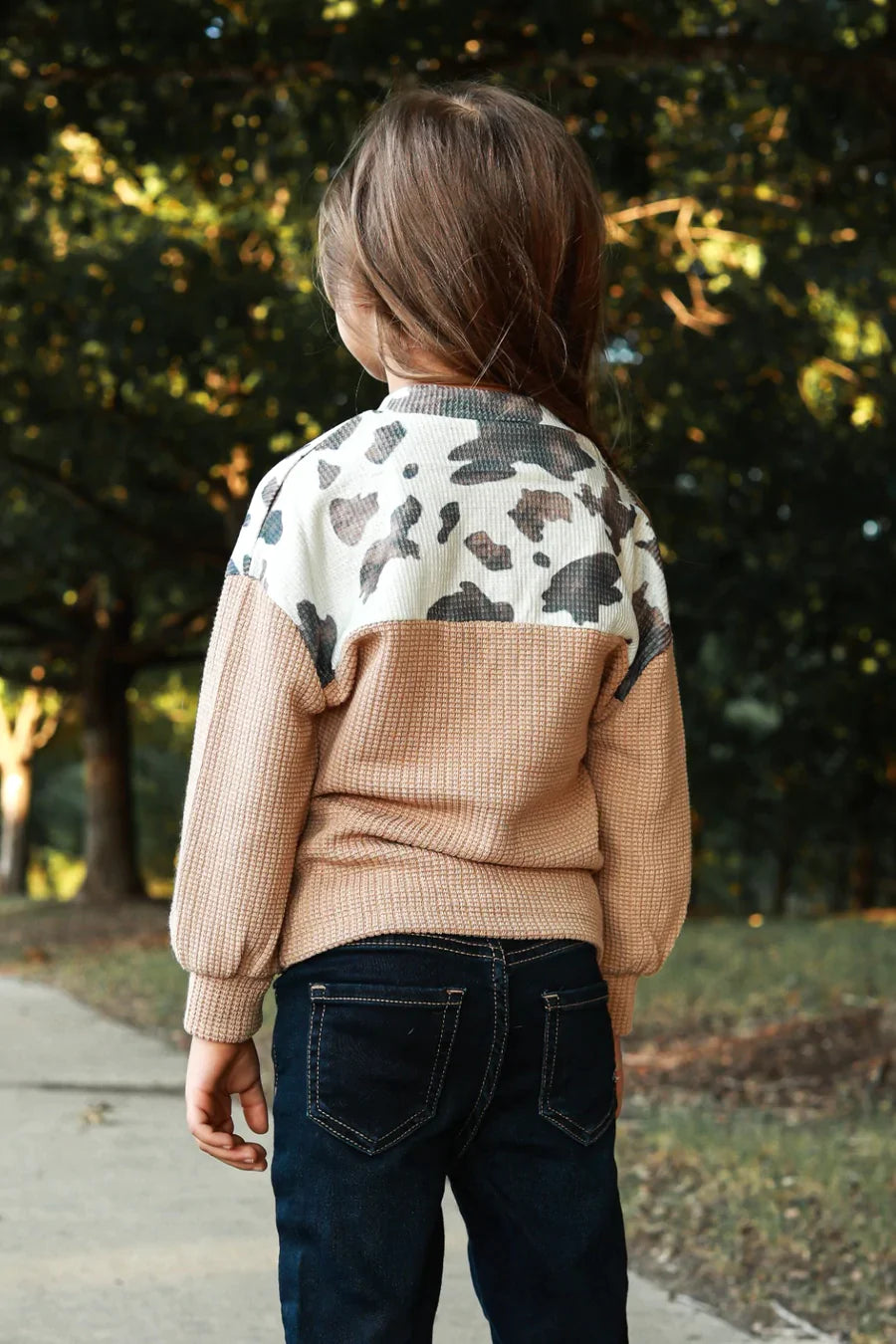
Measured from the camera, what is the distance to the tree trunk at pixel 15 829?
67.8ft

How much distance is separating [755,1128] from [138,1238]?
6.80 ft

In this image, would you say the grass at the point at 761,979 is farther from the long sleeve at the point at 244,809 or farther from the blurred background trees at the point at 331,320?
the long sleeve at the point at 244,809

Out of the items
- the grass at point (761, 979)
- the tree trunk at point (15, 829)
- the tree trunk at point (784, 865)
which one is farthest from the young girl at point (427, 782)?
the tree trunk at point (784, 865)

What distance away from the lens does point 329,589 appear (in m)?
1.86

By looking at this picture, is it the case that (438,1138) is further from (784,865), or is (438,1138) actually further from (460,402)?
(784,865)

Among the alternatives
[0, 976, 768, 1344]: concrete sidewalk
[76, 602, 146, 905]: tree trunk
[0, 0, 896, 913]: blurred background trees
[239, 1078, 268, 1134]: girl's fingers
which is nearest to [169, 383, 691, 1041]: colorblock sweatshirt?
[239, 1078, 268, 1134]: girl's fingers

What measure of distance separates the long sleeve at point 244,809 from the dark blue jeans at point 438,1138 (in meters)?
0.07

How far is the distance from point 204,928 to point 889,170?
6404 mm

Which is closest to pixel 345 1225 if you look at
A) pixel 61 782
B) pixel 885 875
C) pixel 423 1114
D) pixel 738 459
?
pixel 423 1114

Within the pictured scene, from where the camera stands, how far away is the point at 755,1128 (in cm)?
486

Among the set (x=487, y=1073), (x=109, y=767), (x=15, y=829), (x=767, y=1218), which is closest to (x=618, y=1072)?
(x=487, y=1073)

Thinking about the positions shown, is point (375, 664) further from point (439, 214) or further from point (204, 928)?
point (439, 214)

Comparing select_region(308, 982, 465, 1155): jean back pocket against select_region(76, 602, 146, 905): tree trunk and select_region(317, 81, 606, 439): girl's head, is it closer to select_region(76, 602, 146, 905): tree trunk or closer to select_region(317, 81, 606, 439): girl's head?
select_region(317, 81, 606, 439): girl's head

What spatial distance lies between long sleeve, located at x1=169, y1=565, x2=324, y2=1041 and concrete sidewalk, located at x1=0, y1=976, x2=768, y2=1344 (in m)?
1.54
